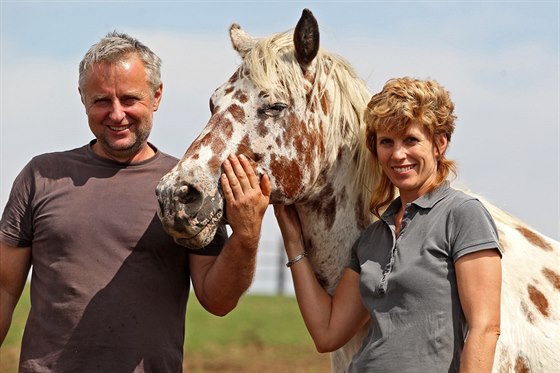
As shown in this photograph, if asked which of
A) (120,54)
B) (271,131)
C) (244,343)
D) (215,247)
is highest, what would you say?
(120,54)

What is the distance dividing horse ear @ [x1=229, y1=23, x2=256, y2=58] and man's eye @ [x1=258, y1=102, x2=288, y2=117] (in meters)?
0.36

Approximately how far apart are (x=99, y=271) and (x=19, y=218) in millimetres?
467

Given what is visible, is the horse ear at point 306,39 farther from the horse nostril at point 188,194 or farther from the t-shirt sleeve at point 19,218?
the t-shirt sleeve at point 19,218

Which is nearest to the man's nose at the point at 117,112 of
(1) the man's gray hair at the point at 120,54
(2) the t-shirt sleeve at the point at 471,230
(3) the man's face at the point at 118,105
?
(3) the man's face at the point at 118,105

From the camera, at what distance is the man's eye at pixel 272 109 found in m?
4.03

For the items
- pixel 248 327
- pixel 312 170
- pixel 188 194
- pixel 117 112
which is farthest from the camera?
pixel 248 327

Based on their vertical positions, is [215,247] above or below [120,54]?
below

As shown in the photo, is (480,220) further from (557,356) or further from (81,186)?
(81,186)

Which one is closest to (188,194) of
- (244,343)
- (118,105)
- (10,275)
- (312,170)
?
(312,170)

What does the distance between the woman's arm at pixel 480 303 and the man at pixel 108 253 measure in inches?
39.8

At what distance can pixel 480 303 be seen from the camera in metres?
3.42

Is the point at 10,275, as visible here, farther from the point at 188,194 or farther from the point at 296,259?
the point at 296,259

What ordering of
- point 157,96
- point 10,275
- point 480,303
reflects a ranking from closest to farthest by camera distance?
point 480,303
point 10,275
point 157,96

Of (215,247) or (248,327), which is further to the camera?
(248,327)
